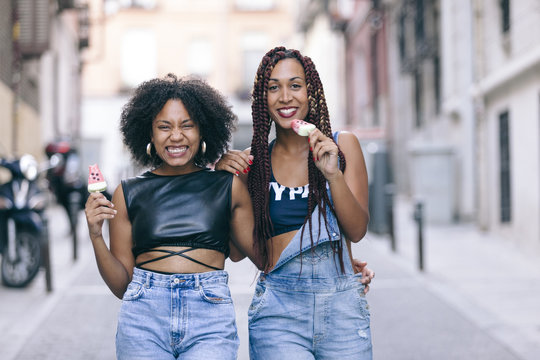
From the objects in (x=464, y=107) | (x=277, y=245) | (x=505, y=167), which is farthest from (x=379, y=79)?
(x=277, y=245)

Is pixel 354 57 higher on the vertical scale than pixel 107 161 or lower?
higher

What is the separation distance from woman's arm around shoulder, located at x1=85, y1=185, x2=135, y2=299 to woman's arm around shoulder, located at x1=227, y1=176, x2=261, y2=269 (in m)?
0.43

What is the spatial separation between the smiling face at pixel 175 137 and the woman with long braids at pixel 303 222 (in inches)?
6.5

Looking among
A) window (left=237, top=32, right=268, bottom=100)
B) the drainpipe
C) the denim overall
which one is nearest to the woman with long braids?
the denim overall

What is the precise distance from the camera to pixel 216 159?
3260mm

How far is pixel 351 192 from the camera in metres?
2.87

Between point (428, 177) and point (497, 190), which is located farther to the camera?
point (428, 177)

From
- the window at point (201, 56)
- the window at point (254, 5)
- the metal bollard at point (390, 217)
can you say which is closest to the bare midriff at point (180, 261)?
the metal bollard at point (390, 217)

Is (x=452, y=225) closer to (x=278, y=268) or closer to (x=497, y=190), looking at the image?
(x=497, y=190)

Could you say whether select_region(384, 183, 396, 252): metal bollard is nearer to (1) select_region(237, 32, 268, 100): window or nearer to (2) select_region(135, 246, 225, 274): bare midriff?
(2) select_region(135, 246, 225, 274): bare midriff

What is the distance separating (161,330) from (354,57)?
28.8 m

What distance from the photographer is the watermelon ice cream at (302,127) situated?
9.19 feet

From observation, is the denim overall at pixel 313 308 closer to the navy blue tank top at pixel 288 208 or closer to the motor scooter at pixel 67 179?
the navy blue tank top at pixel 288 208

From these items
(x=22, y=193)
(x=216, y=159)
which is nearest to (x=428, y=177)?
→ (x=22, y=193)
